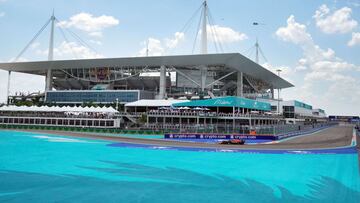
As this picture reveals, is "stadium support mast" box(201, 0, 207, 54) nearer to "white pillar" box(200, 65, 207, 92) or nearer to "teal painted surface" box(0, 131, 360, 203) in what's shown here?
"white pillar" box(200, 65, 207, 92)

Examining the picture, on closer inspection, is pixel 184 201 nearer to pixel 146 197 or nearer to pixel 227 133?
pixel 146 197

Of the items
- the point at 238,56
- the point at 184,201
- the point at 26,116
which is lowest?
the point at 184,201

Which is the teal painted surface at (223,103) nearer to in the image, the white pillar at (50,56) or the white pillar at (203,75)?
the white pillar at (203,75)

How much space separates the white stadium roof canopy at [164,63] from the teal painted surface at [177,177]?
59732 mm

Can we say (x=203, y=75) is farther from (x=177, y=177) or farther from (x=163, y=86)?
(x=177, y=177)

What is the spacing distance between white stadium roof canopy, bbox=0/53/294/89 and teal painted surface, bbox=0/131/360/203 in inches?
2352

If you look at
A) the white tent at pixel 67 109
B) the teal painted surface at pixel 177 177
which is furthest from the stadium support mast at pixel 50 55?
the teal painted surface at pixel 177 177

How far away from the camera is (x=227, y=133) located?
160 ft

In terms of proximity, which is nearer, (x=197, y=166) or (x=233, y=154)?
(x=197, y=166)

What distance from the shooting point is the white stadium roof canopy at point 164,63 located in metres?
88.1

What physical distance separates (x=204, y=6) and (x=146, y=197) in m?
84.2

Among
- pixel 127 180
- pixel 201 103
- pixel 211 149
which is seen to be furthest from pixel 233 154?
pixel 201 103

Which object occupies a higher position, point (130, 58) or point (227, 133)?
point (130, 58)

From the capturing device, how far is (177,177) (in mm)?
20281
